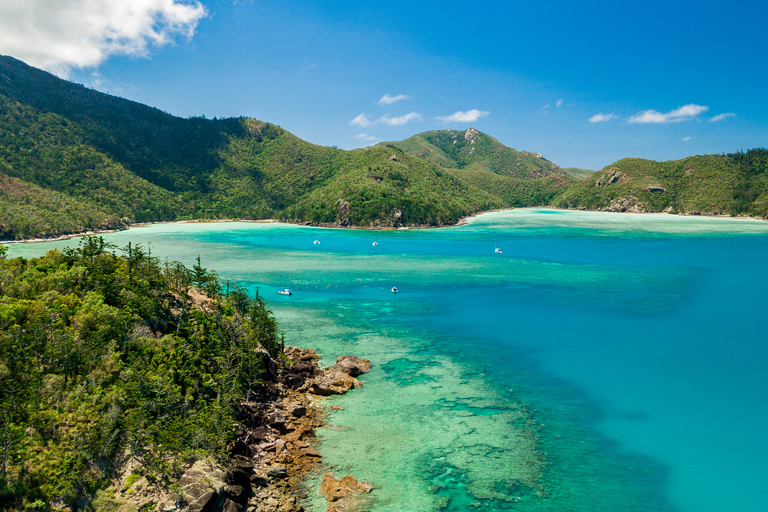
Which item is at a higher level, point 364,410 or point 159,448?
point 159,448

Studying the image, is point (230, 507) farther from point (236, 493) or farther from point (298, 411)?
point (298, 411)

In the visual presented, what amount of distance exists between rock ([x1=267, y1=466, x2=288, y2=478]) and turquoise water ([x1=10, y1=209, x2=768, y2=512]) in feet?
7.39

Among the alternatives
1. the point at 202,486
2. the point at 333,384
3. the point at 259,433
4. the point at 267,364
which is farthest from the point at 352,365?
the point at 202,486

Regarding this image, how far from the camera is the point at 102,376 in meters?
17.7

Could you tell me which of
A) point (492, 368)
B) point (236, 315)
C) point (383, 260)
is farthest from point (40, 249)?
point (492, 368)

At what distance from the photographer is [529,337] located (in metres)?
39.2

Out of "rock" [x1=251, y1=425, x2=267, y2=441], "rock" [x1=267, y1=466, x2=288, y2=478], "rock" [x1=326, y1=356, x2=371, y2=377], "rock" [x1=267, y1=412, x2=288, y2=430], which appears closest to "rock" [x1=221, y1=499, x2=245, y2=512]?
"rock" [x1=267, y1=466, x2=288, y2=478]

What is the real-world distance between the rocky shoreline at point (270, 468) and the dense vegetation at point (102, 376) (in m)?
0.90

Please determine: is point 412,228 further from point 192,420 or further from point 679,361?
point 192,420

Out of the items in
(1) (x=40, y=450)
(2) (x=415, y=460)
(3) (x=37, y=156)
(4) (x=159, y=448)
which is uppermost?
(3) (x=37, y=156)

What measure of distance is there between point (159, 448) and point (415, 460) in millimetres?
11826

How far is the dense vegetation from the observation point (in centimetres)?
1426

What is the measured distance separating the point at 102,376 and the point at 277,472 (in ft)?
30.0

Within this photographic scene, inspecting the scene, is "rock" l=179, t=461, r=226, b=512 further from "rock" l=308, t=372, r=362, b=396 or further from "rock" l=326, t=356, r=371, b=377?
"rock" l=326, t=356, r=371, b=377
